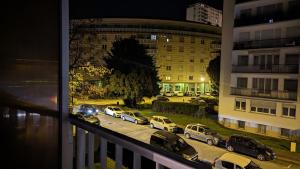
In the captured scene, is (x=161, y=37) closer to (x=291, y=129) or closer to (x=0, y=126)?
(x=291, y=129)

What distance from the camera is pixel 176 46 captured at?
37.0ft

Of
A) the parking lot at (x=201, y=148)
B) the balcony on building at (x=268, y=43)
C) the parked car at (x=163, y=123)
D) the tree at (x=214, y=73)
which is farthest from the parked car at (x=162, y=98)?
the balcony on building at (x=268, y=43)

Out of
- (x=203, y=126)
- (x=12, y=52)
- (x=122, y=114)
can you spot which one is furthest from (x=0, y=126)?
(x=122, y=114)

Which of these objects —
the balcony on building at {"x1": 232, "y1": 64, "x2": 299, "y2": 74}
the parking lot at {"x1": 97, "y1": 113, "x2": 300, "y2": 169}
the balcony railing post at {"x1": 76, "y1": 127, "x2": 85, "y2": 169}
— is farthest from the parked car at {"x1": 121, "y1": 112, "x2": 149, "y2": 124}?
the balcony railing post at {"x1": 76, "y1": 127, "x2": 85, "y2": 169}

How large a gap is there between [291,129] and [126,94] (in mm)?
5461

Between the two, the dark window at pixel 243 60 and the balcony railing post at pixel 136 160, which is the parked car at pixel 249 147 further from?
the balcony railing post at pixel 136 160

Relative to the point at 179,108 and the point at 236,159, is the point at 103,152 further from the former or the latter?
the point at 179,108

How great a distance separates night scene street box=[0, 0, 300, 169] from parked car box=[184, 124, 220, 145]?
0.03 meters

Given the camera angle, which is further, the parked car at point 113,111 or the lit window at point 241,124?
the parked car at point 113,111

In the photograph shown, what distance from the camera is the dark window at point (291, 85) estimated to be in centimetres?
700

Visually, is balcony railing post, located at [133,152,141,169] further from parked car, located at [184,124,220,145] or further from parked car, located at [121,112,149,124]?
parked car, located at [121,112,149,124]

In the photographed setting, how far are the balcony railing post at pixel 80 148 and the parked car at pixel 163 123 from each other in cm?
747

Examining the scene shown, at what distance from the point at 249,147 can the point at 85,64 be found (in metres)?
4.60

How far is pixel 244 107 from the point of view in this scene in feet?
27.8
